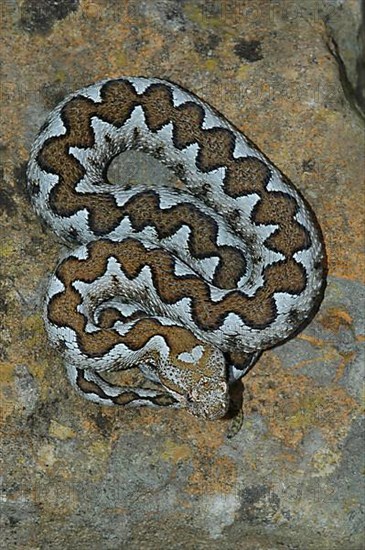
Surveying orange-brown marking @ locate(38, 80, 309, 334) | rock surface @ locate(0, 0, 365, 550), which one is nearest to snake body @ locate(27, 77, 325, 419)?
orange-brown marking @ locate(38, 80, 309, 334)

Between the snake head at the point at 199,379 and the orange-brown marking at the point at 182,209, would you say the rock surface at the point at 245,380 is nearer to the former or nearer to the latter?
the orange-brown marking at the point at 182,209

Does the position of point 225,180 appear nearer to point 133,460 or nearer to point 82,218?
point 82,218

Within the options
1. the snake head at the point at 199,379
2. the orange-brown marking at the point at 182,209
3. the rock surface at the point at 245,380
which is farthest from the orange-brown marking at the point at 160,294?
the rock surface at the point at 245,380

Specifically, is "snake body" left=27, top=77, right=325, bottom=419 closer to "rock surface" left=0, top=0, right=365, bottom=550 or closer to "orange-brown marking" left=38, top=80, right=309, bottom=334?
"orange-brown marking" left=38, top=80, right=309, bottom=334

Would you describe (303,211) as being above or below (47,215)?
above

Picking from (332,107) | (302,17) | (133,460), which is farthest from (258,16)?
(133,460)

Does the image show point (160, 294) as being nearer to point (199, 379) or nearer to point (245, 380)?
point (199, 379)
